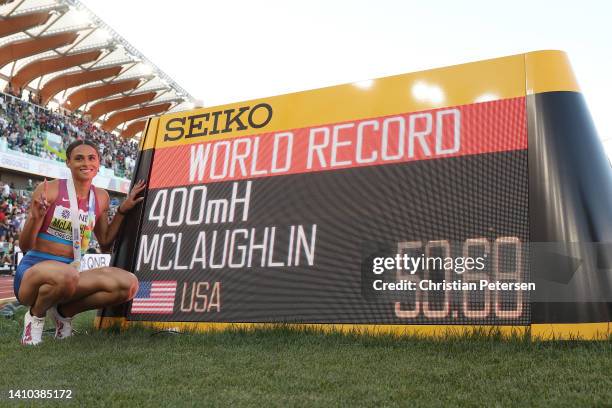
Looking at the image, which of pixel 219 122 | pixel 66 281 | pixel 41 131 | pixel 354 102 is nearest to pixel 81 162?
pixel 66 281

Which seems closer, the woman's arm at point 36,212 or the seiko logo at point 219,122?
the woman's arm at point 36,212

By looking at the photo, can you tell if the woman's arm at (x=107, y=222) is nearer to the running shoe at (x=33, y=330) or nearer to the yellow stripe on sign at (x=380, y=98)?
the yellow stripe on sign at (x=380, y=98)

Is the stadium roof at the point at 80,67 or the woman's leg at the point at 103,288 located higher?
the stadium roof at the point at 80,67

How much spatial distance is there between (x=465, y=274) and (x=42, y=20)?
2831cm

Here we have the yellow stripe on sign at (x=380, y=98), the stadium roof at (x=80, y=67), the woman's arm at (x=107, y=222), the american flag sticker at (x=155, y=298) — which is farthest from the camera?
the stadium roof at (x=80, y=67)

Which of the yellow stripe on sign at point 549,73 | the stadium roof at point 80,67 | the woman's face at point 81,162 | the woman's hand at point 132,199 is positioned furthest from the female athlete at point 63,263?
the stadium roof at point 80,67

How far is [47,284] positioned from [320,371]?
1.88 m

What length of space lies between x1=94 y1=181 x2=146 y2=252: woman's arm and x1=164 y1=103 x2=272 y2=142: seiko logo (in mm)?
475

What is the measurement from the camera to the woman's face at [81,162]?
338 cm

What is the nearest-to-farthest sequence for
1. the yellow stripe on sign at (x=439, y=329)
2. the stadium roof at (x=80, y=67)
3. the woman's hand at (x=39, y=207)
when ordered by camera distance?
1. the yellow stripe on sign at (x=439, y=329)
2. the woman's hand at (x=39, y=207)
3. the stadium roof at (x=80, y=67)

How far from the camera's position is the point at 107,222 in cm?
357

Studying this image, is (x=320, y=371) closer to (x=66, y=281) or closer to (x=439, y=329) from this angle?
(x=439, y=329)

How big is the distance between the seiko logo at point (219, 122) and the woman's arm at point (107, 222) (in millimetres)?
475

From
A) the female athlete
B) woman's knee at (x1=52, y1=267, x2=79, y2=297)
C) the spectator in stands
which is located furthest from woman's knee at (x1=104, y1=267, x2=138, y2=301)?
the spectator in stands
